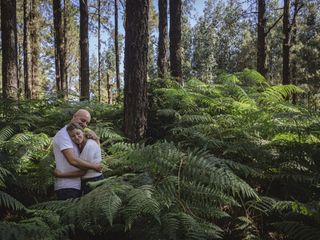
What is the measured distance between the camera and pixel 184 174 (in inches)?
148

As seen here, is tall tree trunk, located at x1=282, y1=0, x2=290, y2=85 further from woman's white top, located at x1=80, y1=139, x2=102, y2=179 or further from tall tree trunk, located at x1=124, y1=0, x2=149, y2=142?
woman's white top, located at x1=80, y1=139, x2=102, y2=179

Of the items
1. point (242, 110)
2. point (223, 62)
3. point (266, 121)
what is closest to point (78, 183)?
point (266, 121)

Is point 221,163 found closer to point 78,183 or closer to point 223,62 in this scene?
point 78,183

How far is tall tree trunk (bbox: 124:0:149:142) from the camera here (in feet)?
19.9

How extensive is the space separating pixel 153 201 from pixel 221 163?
1276 millimetres

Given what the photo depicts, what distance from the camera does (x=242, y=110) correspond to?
21.3 ft

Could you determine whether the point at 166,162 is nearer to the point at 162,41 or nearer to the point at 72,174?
the point at 72,174

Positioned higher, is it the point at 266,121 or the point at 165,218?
the point at 266,121

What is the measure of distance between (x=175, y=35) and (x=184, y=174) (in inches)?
295

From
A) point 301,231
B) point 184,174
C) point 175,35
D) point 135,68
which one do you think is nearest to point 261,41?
point 175,35

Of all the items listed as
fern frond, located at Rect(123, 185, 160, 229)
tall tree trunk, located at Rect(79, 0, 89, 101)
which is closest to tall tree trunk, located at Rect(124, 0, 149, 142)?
fern frond, located at Rect(123, 185, 160, 229)

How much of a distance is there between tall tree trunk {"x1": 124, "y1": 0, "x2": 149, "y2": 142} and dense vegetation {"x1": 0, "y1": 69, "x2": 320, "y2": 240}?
37cm

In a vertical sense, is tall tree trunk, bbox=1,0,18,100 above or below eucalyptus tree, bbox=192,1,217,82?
below

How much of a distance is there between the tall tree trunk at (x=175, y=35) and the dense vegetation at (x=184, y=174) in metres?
2.65
